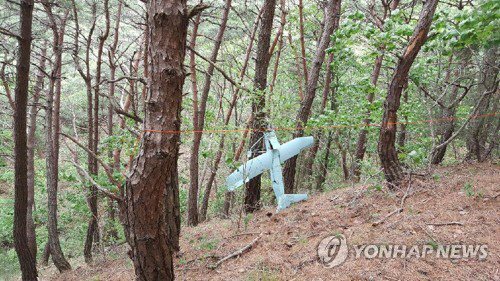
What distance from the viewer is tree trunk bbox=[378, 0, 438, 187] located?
4.38 m

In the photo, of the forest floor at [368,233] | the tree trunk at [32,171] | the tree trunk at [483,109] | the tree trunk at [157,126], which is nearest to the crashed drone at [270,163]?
the forest floor at [368,233]

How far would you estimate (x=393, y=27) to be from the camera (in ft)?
13.6

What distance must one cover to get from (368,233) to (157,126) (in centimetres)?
259

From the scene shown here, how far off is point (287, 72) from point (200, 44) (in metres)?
3.24

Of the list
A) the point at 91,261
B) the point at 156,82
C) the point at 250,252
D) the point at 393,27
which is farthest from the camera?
the point at 91,261

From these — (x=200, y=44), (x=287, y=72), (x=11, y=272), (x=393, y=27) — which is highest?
(x=200, y=44)

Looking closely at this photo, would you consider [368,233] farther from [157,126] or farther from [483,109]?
[483,109]

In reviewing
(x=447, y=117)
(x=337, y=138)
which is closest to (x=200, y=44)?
(x=337, y=138)

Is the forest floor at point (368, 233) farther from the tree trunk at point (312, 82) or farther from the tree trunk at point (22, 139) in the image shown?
the tree trunk at point (22, 139)

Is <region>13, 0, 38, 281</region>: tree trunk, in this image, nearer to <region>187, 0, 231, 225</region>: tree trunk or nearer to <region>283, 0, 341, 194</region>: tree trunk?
<region>187, 0, 231, 225</region>: tree trunk

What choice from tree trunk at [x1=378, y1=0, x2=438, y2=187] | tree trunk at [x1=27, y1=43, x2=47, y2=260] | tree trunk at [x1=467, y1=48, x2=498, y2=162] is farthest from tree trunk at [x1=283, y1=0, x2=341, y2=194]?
tree trunk at [x1=27, y1=43, x2=47, y2=260]

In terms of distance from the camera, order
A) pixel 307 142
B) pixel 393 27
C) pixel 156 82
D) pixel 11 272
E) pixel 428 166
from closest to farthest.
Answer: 1. pixel 156 82
2. pixel 393 27
3. pixel 428 166
4. pixel 307 142
5. pixel 11 272

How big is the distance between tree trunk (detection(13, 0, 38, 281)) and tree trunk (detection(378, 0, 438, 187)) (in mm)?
4972

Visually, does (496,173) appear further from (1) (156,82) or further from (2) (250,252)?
(1) (156,82)
